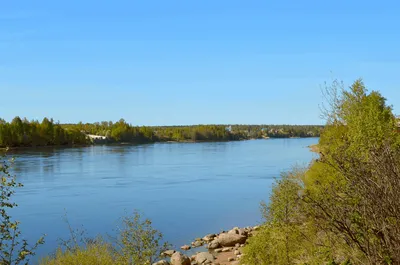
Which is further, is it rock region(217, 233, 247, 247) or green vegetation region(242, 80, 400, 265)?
rock region(217, 233, 247, 247)

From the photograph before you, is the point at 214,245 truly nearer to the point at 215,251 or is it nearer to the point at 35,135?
the point at 215,251

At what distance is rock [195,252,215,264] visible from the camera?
21.6 m

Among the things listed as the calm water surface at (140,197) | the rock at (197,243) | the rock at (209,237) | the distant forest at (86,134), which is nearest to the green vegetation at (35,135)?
the distant forest at (86,134)

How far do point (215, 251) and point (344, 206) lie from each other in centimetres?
1810

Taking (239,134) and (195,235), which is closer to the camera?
(195,235)

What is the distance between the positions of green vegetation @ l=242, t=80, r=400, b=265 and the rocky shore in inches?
157

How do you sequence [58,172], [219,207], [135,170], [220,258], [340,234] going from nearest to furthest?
[340,234]
[220,258]
[219,207]
[58,172]
[135,170]

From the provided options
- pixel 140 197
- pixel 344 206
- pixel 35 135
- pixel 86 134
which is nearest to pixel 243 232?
pixel 140 197

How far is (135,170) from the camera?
196ft

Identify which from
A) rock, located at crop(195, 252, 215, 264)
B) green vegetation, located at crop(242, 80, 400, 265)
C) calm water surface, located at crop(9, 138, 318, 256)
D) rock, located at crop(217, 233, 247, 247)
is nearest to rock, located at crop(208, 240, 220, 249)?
rock, located at crop(217, 233, 247, 247)

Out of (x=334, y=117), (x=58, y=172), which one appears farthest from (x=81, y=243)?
(x=58, y=172)

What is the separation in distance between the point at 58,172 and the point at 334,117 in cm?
3670

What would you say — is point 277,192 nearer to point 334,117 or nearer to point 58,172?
point 334,117

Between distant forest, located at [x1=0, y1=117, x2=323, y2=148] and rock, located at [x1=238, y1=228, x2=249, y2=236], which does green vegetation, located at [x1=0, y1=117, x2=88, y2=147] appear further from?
rock, located at [x1=238, y1=228, x2=249, y2=236]
